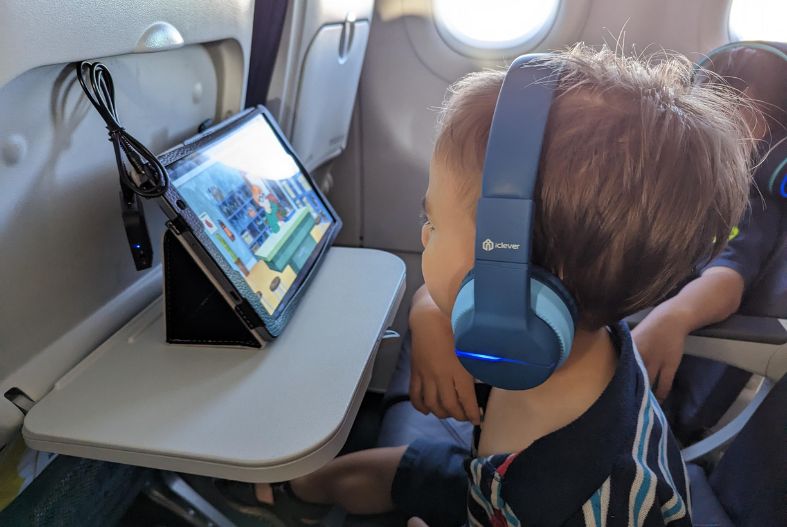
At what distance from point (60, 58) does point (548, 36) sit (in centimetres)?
117

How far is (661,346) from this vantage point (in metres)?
0.96

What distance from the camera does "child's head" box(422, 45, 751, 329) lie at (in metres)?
0.50

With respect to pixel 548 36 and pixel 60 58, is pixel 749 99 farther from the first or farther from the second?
pixel 60 58

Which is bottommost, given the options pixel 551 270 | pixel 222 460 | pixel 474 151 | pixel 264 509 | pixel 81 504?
pixel 264 509

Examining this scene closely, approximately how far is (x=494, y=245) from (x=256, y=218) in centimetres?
44

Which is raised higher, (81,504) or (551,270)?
(551,270)

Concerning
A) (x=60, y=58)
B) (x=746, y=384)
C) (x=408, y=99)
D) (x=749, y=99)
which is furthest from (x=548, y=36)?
(x=60, y=58)

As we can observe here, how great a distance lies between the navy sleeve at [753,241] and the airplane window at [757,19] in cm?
50

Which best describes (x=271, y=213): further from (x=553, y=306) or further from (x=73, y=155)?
(x=553, y=306)

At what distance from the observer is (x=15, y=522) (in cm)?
72

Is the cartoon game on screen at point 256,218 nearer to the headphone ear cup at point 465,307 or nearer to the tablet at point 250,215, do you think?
the tablet at point 250,215

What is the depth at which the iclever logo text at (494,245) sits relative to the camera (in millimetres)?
458

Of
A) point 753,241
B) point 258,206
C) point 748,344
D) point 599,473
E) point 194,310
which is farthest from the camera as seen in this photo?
point 753,241

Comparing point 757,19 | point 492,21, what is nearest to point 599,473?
point 492,21
